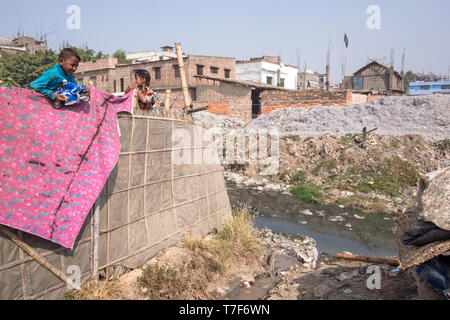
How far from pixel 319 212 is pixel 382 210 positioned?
5.82 feet

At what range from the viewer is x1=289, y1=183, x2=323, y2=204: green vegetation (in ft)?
33.7

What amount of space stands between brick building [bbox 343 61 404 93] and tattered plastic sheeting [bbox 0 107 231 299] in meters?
26.2

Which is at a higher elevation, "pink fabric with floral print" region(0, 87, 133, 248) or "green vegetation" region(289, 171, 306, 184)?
"pink fabric with floral print" region(0, 87, 133, 248)

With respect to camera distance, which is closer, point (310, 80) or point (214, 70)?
point (214, 70)

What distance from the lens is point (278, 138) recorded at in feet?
47.4

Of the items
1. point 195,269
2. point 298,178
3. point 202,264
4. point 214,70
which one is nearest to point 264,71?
point 214,70

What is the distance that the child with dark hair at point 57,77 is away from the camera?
296 centimetres

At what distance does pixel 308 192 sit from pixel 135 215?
7592 millimetres

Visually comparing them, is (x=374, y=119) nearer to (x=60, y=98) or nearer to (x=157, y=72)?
(x=60, y=98)

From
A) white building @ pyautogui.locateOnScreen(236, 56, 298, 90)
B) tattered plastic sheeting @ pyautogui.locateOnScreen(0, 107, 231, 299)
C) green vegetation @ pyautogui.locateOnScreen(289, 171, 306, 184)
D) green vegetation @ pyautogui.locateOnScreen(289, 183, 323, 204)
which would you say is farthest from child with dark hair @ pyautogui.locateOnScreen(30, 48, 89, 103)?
white building @ pyautogui.locateOnScreen(236, 56, 298, 90)

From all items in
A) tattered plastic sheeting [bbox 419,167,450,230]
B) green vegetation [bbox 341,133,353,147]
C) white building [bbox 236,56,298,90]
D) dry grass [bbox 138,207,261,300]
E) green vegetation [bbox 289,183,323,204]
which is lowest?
green vegetation [bbox 289,183,323,204]

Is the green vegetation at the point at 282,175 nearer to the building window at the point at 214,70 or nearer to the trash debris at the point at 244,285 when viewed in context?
the trash debris at the point at 244,285

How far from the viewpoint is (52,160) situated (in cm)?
301

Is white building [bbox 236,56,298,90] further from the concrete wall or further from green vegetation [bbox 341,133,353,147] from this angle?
green vegetation [bbox 341,133,353,147]
